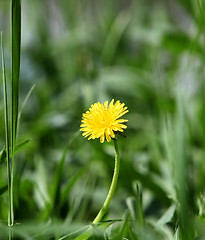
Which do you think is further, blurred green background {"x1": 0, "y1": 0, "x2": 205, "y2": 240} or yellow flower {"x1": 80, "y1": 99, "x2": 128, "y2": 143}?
blurred green background {"x1": 0, "y1": 0, "x2": 205, "y2": 240}

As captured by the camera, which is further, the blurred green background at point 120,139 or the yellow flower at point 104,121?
the blurred green background at point 120,139

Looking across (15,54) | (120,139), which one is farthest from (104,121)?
(120,139)

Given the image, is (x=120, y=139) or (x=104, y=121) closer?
(x=104, y=121)

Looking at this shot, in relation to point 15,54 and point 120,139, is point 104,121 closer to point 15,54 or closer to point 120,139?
point 15,54

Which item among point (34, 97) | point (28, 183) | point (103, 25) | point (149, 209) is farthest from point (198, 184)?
point (103, 25)

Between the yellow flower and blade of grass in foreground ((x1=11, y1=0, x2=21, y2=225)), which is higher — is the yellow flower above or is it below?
below

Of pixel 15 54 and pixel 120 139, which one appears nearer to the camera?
pixel 15 54

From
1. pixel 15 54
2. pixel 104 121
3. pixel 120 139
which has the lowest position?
pixel 120 139

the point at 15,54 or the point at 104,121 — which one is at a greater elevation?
the point at 15,54

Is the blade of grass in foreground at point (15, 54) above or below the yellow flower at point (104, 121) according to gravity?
above
